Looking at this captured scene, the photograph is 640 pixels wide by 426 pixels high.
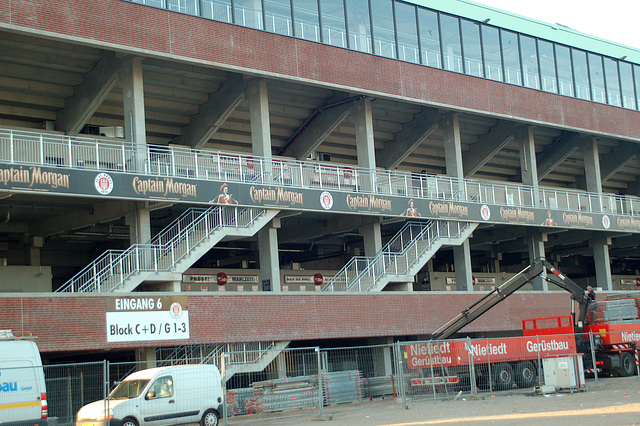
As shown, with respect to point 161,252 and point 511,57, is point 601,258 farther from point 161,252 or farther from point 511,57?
point 161,252

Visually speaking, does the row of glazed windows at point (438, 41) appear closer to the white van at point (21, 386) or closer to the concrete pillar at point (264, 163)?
the concrete pillar at point (264, 163)

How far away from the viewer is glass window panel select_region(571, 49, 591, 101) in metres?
42.4

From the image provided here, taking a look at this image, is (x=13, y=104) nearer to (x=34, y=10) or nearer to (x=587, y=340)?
(x=34, y=10)

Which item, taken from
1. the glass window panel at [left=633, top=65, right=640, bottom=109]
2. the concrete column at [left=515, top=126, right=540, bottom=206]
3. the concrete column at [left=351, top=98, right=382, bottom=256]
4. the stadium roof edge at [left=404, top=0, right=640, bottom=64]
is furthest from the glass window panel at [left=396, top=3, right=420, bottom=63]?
the glass window panel at [left=633, top=65, right=640, bottom=109]

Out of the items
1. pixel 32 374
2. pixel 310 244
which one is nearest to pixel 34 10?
pixel 32 374

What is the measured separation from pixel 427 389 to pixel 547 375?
143 inches

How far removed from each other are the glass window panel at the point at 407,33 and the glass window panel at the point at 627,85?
16100 mm

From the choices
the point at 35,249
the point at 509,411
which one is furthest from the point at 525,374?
the point at 35,249

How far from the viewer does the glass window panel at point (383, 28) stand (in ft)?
112

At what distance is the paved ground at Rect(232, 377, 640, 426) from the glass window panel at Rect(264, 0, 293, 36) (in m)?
15.3

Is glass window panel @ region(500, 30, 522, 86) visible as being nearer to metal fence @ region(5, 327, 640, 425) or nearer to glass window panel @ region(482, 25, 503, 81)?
glass window panel @ region(482, 25, 503, 81)

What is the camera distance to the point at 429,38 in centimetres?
3616

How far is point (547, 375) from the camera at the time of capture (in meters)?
23.3

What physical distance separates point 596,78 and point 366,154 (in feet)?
56.7
